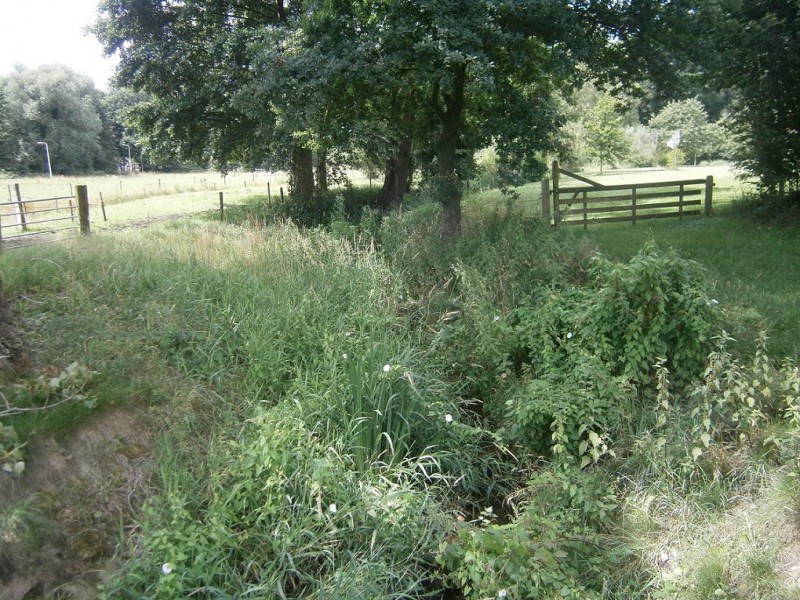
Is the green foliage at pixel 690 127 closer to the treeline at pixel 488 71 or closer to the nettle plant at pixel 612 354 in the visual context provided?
the treeline at pixel 488 71

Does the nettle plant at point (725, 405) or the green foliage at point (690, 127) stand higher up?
the green foliage at point (690, 127)

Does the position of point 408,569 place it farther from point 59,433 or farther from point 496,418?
point 59,433

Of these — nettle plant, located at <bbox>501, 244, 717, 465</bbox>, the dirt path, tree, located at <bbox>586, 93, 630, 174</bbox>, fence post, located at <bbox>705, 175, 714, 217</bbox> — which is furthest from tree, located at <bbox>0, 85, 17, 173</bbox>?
nettle plant, located at <bbox>501, 244, 717, 465</bbox>

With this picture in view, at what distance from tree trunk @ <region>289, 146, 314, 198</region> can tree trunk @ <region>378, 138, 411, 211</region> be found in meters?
2.36

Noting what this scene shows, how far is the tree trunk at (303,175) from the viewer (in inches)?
770

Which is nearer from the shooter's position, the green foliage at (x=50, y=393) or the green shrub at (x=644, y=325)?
the green foliage at (x=50, y=393)

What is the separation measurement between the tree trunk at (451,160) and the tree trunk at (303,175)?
8.25m

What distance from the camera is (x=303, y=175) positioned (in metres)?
19.9

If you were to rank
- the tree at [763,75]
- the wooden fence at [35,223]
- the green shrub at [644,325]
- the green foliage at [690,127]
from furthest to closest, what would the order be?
the green foliage at [690,127] < the wooden fence at [35,223] < the tree at [763,75] < the green shrub at [644,325]

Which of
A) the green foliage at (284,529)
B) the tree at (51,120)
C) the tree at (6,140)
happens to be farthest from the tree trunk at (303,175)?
the tree at (6,140)

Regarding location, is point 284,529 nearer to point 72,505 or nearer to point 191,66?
point 72,505

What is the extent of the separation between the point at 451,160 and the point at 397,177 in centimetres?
692

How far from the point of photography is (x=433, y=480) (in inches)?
207

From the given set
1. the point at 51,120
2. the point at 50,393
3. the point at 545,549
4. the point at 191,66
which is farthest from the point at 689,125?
the point at 51,120
